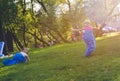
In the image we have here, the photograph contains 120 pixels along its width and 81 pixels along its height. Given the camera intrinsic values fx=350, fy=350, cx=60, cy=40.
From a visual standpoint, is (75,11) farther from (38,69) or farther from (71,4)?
(38,69)

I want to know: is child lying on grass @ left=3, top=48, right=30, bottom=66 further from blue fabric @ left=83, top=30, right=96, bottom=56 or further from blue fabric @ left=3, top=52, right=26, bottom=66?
blue fabric @ left=83, top=30, right=96, bottom=56

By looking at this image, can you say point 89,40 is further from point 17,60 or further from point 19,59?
point 17,60

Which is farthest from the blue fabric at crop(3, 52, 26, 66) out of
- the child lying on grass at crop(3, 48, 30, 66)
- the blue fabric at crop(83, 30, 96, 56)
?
the blue fabric at crop(83, 30, 96, 56)

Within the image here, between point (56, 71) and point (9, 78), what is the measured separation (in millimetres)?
2103

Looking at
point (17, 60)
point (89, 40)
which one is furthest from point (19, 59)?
point (89, 40)

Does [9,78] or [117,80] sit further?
[9,78]

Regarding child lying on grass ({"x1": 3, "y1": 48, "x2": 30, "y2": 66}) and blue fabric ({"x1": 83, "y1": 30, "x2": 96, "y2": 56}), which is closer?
blue fabric ({"x1": 83, "y1": 30, "x2": 96, "y2": 56})

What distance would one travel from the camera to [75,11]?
52.9 m

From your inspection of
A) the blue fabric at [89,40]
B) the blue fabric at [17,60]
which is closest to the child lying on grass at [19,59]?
the blue fabric at [17,60]

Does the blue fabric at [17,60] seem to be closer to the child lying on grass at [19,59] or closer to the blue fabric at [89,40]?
the child lying on grass at [19,59]

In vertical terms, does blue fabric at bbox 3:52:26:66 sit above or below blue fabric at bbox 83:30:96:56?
below

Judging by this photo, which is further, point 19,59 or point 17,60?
point 17,60

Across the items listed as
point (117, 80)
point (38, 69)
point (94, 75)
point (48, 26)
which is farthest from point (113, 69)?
point (48, 26)

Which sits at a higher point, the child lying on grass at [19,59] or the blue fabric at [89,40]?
the blue fabric at [89,40]
